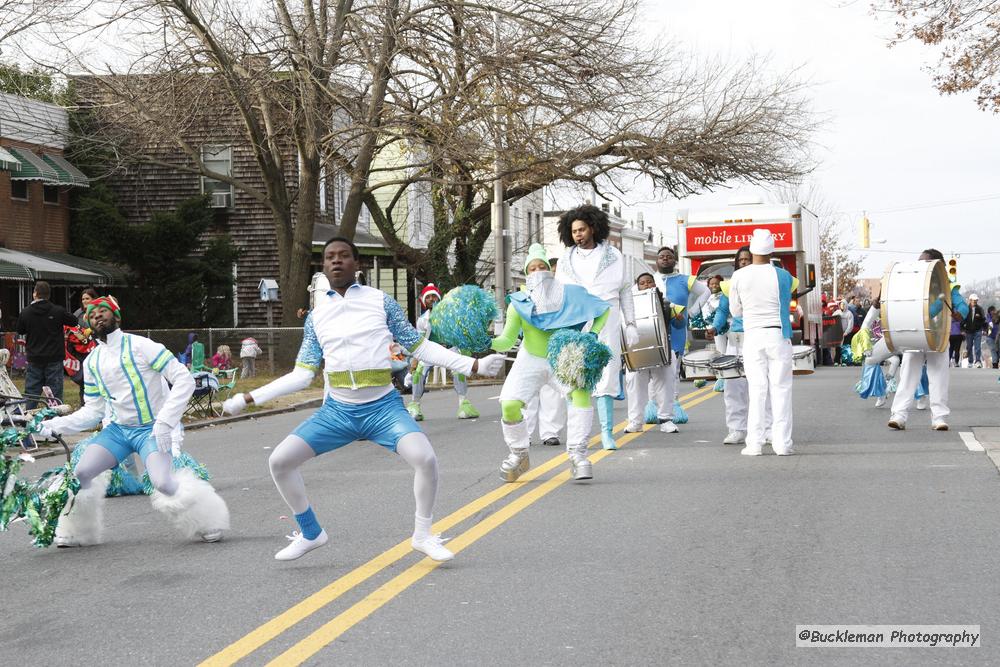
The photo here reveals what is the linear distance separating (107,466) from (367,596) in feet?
8.24

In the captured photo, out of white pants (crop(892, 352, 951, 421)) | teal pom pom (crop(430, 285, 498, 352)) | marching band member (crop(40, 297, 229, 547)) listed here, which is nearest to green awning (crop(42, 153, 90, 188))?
white pants (crop(892, 352, 951, 421))

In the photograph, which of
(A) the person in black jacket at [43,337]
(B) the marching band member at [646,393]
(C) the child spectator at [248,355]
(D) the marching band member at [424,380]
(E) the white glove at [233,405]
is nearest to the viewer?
(E) the white glove at [233,405]

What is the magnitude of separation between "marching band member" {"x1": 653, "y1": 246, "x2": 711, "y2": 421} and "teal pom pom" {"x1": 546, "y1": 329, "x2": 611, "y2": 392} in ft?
16.1

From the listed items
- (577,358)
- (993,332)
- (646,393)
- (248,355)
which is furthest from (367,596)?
(993,332)

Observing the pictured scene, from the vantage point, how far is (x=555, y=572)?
6.95 meters

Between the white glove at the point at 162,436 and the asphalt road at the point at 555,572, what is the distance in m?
0.62

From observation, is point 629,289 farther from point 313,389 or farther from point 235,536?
point 313,389

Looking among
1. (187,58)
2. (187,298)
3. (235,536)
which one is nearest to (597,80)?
(187,58)

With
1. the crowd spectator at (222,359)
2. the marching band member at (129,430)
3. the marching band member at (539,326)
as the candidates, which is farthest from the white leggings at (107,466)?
the crowd spectator at (222,359)

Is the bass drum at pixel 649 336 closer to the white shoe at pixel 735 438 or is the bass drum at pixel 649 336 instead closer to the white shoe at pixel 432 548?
the white shoe at pixel 735 438

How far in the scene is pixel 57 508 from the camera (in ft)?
26.1

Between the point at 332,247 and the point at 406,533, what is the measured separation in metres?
2.04

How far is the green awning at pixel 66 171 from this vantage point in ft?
110

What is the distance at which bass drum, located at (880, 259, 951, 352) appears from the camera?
513 inches
